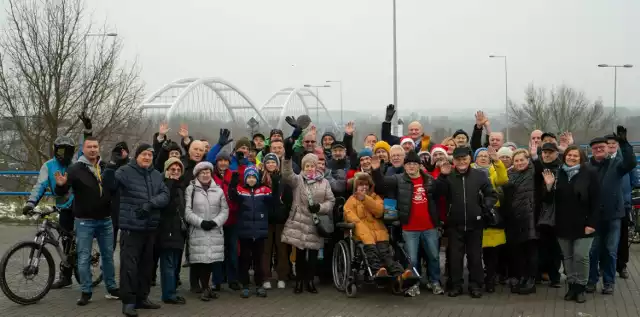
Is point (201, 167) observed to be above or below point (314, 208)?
above

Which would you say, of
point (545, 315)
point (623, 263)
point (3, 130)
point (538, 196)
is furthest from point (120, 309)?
point (3, 130)

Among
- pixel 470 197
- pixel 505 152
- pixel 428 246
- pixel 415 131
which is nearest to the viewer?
pixel 470 197

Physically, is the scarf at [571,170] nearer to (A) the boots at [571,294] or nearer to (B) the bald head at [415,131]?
(A) the boots at [571,294]

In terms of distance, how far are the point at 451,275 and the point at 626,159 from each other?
2322 mm

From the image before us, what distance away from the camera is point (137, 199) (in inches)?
262

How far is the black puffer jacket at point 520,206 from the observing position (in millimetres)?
7570

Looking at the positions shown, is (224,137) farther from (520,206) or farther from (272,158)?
(520,206)

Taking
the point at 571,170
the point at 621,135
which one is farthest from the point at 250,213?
the point at 621,135

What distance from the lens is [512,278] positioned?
25.4ft

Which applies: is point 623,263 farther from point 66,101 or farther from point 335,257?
point 66,101

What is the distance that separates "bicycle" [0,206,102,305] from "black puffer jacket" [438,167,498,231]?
4.17 metres

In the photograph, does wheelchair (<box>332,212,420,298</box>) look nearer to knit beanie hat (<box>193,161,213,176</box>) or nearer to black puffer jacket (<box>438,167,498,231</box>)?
black puffer jacket (<box>438,167,498,231</box>)

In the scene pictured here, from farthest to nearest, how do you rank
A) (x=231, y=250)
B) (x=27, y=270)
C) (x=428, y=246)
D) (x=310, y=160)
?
1. (x=231, y=250)
2. (x=310, y=160)
3. (x=428, y=246)
4. (x=27, y=270)

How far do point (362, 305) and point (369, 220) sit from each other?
1.02 metres
